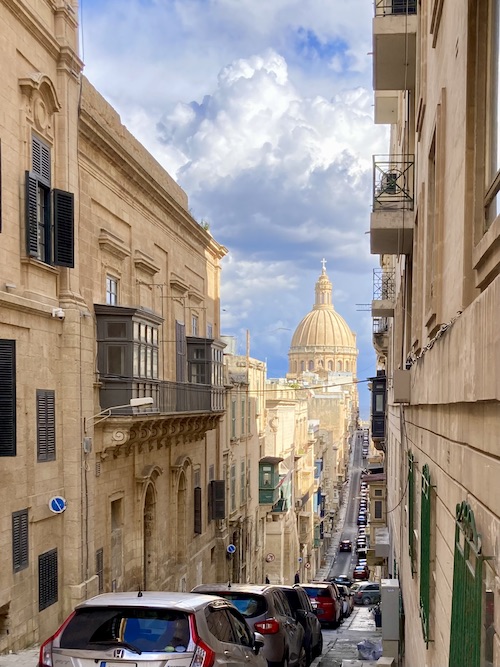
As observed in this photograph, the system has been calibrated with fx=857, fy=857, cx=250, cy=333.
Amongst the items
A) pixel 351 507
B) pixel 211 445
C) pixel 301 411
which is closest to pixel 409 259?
pixel 211 445

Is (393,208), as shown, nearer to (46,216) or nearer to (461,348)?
(46,216)

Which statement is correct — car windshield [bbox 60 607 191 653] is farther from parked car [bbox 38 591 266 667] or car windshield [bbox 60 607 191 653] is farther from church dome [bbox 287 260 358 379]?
church dome [bbox 287 260 358 379]

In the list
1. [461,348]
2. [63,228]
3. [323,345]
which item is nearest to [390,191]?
[63,228]

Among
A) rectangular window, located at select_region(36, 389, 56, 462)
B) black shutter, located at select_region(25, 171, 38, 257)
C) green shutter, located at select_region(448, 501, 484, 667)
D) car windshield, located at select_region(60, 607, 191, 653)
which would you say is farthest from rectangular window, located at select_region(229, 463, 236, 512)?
green shutter, located at select_region(448, 501, 484, 667)

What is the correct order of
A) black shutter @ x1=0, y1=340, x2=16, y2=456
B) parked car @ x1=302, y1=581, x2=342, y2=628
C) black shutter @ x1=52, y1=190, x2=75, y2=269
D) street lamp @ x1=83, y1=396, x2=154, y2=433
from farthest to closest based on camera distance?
parked car @ x1=302, y1=581, x2=342, y2=628 → street lamp @ x1=83, y1=396, x2=154, y2=433 → black shutter @ x1=52, y1=190, x2=75, y2=269 → black shutter @ x1=0, y1=340, x2=16, y2=456

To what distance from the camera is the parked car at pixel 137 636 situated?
20.2 ft

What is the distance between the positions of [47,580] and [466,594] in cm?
1060

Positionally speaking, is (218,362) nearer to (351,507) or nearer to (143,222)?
(143,222)

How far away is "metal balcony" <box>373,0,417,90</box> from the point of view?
503 inches

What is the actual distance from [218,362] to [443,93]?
745 inches

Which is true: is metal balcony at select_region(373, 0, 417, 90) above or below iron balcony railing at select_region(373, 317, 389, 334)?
above

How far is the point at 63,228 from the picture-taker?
13898 millimetres

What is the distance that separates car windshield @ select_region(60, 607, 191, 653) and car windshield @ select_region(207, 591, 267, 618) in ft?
13.5

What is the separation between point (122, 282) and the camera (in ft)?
59.1
